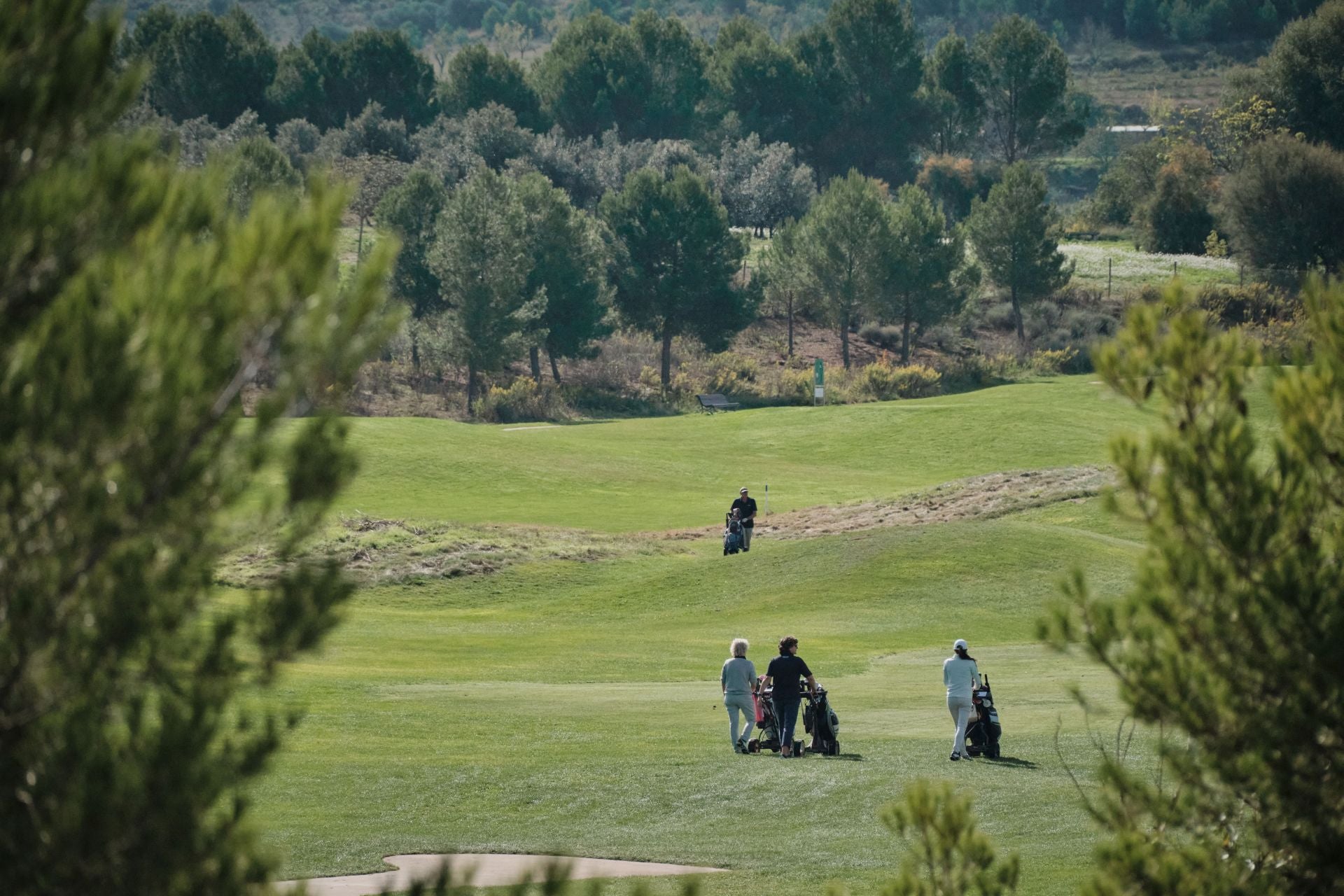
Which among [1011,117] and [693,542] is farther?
[1011,117]

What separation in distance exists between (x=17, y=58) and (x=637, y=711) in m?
18.1

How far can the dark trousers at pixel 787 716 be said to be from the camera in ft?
62.5

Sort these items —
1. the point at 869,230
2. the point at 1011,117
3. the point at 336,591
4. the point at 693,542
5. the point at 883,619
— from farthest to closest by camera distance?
the point at 1011,117 → the point at 869,230 → the point at 693,542 → the point at 883,619 → the point at 336,591

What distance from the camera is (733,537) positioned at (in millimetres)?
39750

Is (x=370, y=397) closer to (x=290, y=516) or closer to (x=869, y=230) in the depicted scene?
(x=869, y=230)

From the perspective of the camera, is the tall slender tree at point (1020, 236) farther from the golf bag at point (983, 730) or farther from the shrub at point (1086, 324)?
the golf bag at point (983, 730)

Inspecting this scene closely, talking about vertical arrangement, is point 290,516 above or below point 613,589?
above

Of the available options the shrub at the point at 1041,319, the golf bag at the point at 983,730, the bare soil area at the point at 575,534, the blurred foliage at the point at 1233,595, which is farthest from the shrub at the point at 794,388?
the blurred foliage at the point at 1233,595

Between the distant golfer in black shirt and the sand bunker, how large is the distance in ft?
84.4

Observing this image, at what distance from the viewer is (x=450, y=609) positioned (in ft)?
121

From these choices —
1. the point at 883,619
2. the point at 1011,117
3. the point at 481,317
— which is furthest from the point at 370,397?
the point at 1011,117

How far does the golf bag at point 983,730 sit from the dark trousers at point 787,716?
1.90 m

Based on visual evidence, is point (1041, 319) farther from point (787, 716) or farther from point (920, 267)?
point (787, 716)

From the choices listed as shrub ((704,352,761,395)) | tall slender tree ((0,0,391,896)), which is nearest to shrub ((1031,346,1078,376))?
shrub ((704,352,761,395))
